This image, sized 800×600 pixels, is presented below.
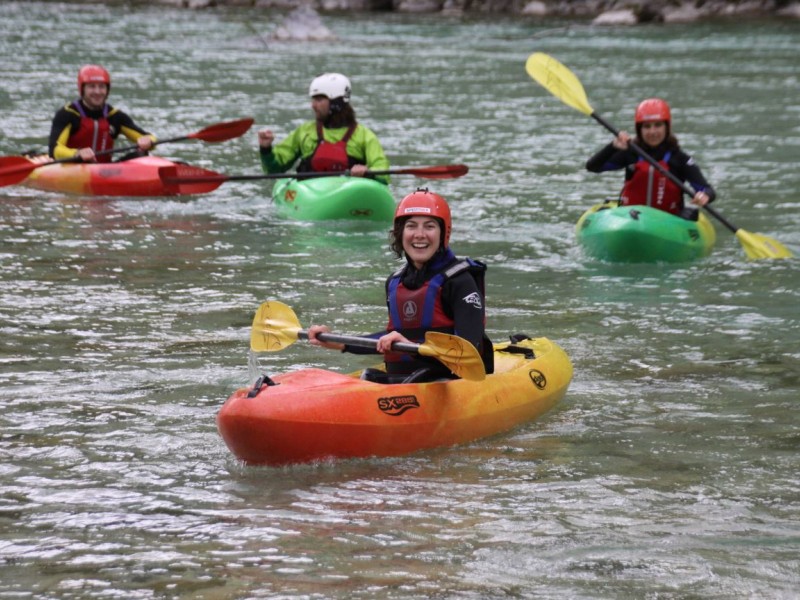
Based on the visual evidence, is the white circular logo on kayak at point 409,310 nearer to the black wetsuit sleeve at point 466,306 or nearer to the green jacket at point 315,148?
the black wetsuit sleeve at point 466,306

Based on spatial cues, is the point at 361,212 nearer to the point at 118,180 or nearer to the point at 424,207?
the point at 118,180

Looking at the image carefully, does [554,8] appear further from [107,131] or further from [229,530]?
[229,530]

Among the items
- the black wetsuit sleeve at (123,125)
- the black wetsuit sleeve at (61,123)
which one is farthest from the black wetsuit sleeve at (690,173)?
the black wetsuit sleeve at (61,123)

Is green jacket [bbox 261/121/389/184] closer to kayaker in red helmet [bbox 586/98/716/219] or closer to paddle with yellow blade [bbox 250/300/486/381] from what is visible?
kayaker in red helmet [bbox 586/98/716/219]

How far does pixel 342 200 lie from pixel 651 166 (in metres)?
2.46

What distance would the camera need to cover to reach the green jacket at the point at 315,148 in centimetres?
1072

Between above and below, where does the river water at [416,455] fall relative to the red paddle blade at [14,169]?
below

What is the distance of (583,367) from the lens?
6.87m

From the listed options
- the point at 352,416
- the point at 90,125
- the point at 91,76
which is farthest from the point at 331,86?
the point at 352,416

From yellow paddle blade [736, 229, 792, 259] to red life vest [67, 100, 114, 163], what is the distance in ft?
17.8

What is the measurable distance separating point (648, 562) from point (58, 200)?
8220mm

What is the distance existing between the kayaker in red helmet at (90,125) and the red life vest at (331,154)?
57.5 inches

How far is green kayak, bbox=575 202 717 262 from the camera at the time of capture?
928cm

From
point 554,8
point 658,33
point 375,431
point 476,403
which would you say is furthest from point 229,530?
point 554,8
